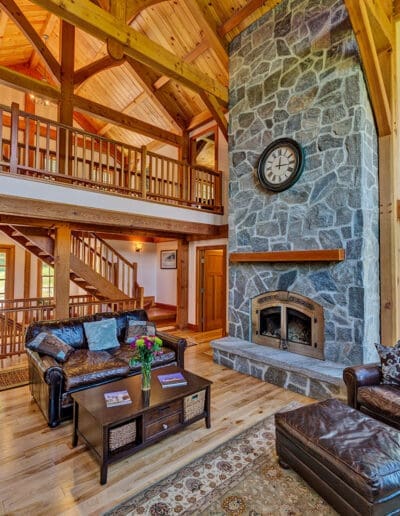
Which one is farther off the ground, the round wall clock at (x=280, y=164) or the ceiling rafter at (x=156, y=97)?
the ceiling rafter at (x=156, y=97)

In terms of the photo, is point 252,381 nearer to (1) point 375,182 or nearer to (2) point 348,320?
(2) point 348,320

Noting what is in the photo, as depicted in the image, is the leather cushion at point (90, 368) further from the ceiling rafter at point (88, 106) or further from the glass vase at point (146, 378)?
the ceiling rafter at point (88, 106)

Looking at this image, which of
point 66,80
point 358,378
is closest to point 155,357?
point 358,378

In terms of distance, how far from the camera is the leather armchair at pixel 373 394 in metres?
2.51

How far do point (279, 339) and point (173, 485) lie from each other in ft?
8.77

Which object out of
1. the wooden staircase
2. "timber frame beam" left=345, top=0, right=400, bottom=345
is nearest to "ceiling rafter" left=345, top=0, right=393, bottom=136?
"timber frame beam" left=345, top=0, right=400, bottom=345

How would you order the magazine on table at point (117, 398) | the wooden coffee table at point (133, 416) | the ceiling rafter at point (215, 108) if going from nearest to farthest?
the wooden coffee table at point (133, 416), the magazine on table at point (117, 398), the ceiling rafter at point (215, 108)

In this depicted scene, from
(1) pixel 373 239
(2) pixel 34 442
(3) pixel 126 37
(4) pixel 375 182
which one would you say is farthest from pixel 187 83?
(2) pixel 34 442

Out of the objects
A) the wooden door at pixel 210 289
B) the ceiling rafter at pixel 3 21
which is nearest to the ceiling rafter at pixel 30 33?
the ceiling rafter at pixel 3 21

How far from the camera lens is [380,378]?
9.38 ft

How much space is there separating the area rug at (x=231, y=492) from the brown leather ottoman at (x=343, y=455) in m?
0.13

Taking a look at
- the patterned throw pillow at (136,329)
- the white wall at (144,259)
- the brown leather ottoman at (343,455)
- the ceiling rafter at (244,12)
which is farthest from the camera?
the white wall at (144,259)

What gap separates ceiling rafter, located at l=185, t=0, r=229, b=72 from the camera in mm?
4961

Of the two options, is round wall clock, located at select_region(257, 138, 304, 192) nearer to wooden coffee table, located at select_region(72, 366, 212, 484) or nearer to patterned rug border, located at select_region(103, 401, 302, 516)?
wooden coffee table, located at select_region(72, 366, 212, 484)
